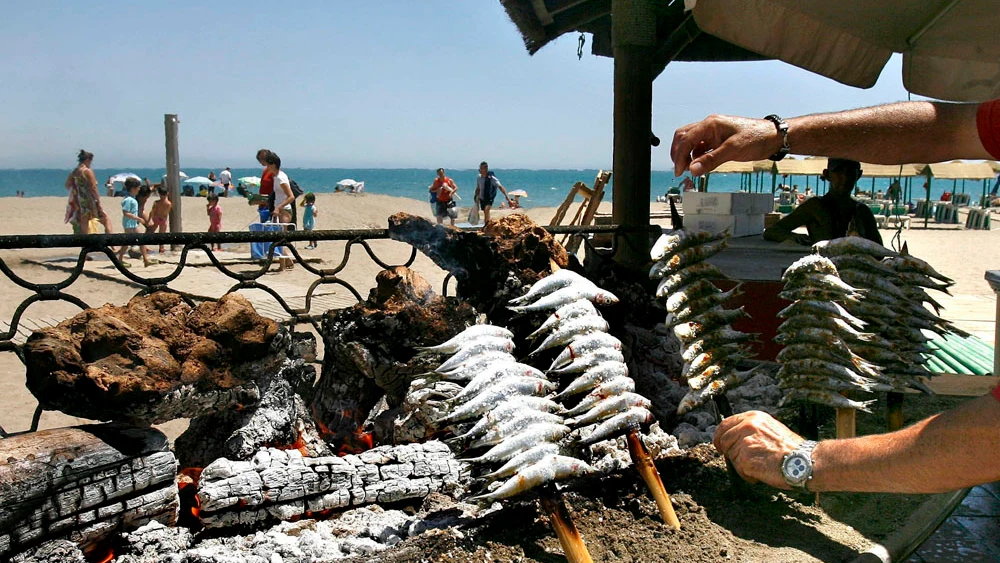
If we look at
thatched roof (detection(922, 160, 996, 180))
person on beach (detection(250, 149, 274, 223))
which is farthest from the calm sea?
person on beach (detection(250, 149, 274, 223))

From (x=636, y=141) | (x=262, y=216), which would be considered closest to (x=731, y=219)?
(x=636, y=141)

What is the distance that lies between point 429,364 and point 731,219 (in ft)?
17.6

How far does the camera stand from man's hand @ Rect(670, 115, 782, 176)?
224cm

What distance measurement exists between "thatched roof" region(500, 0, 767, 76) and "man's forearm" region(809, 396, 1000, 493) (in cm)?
455

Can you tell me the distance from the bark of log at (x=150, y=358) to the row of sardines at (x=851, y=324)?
2.08m

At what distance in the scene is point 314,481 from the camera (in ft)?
8.87

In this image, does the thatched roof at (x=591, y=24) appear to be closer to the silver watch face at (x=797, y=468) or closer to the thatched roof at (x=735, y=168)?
the silver watch face at (x=797, y=468)

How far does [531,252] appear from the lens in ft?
9.90

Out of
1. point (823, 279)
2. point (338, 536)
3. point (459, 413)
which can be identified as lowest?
point (338, 536)

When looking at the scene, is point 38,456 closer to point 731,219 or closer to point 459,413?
point 459,413

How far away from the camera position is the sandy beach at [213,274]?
6699 millimetres

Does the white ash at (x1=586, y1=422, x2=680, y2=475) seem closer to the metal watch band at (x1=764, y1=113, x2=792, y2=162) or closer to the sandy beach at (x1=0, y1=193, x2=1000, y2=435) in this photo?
the metal watch band at (x1=764, y1=113, x2=792, y2=162)

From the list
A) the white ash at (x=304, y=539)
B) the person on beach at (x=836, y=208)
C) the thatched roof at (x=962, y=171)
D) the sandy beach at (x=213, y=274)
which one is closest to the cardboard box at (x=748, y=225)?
the sandy beach at (x=213, y=274)

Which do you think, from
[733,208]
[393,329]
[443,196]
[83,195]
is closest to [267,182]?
[83,195]
